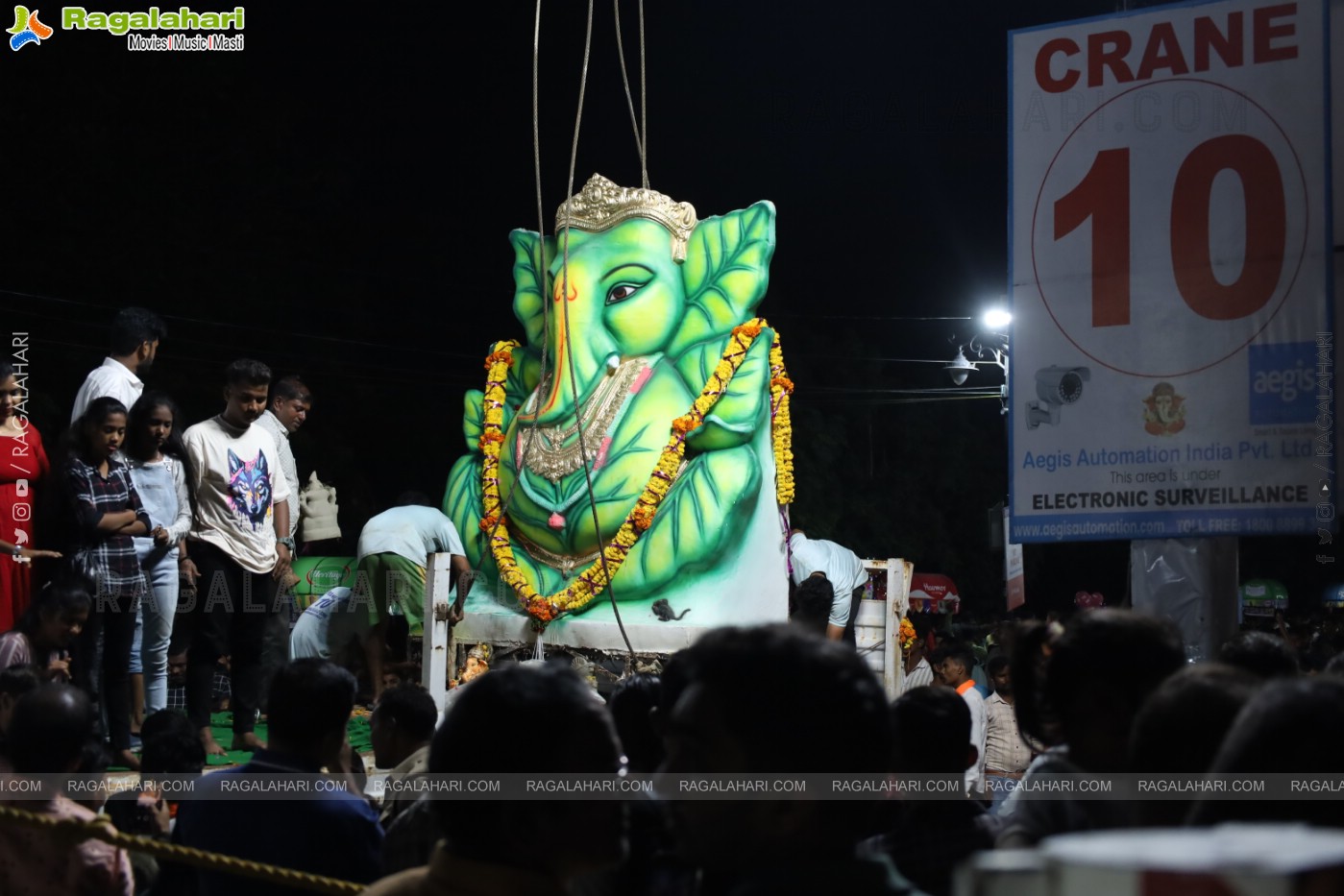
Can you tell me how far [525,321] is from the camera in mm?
10586

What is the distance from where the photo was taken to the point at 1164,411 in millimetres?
4871

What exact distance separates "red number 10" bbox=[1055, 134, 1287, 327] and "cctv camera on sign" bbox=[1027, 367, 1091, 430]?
0.62ft

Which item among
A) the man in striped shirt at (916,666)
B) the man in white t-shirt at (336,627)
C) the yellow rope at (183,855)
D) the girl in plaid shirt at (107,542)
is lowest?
the man in striped shirt at (916,666)

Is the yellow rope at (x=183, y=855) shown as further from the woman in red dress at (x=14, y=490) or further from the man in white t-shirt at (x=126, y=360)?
the man in white t-shirt at (x=126, y=360)

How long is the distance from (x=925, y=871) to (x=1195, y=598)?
95.3 inches

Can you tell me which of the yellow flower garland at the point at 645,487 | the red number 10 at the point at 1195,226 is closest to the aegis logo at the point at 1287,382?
the red number 10 at the point at 1195,226

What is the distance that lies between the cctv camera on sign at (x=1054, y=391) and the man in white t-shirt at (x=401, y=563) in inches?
194

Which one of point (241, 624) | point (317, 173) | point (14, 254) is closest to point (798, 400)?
point (317, 173)

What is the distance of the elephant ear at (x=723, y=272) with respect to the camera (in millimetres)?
10055

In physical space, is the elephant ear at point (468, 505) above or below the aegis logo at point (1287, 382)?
below

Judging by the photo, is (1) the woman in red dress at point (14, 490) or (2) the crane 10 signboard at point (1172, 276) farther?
(1) the woman in red dress at point (14, 490)

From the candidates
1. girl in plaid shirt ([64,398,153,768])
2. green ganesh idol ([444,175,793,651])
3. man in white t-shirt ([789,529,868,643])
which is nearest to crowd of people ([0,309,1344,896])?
girl in plaid shirt ([64,398,153,768])

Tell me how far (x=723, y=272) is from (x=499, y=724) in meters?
8.10

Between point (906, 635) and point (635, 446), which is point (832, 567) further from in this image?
point (635, 446)
